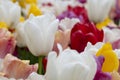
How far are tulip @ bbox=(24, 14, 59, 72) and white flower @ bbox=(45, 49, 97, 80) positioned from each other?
0.25 meters

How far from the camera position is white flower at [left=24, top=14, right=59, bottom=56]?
103 centimetres

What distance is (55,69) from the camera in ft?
Answer: 2.54

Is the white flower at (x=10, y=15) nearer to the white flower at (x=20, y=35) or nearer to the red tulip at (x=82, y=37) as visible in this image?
the white flower at (x=20, y=35)

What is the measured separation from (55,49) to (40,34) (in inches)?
3.9

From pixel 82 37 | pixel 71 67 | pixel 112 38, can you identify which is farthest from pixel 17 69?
pixel 112 38

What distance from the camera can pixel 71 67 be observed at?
0.76m

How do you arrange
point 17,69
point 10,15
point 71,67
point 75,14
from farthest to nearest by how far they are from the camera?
1. point 75,14
2. point 10,15
3. point 17,69
4. point 71,67

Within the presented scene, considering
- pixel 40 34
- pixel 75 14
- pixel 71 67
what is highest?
pixel 71 67

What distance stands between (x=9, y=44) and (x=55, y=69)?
28cm

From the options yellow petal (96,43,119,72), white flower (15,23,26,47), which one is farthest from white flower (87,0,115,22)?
yellow petal (96,43,119,72)

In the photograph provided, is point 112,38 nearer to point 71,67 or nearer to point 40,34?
point 40,34

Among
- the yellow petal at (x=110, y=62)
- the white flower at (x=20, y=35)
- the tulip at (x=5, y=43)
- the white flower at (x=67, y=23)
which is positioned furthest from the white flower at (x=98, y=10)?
the yellow petal at (x=110, y=62)

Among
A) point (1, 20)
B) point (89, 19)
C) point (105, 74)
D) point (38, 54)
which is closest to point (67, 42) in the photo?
point (38, 54)

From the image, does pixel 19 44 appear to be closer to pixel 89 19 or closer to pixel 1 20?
pixel 1 20
